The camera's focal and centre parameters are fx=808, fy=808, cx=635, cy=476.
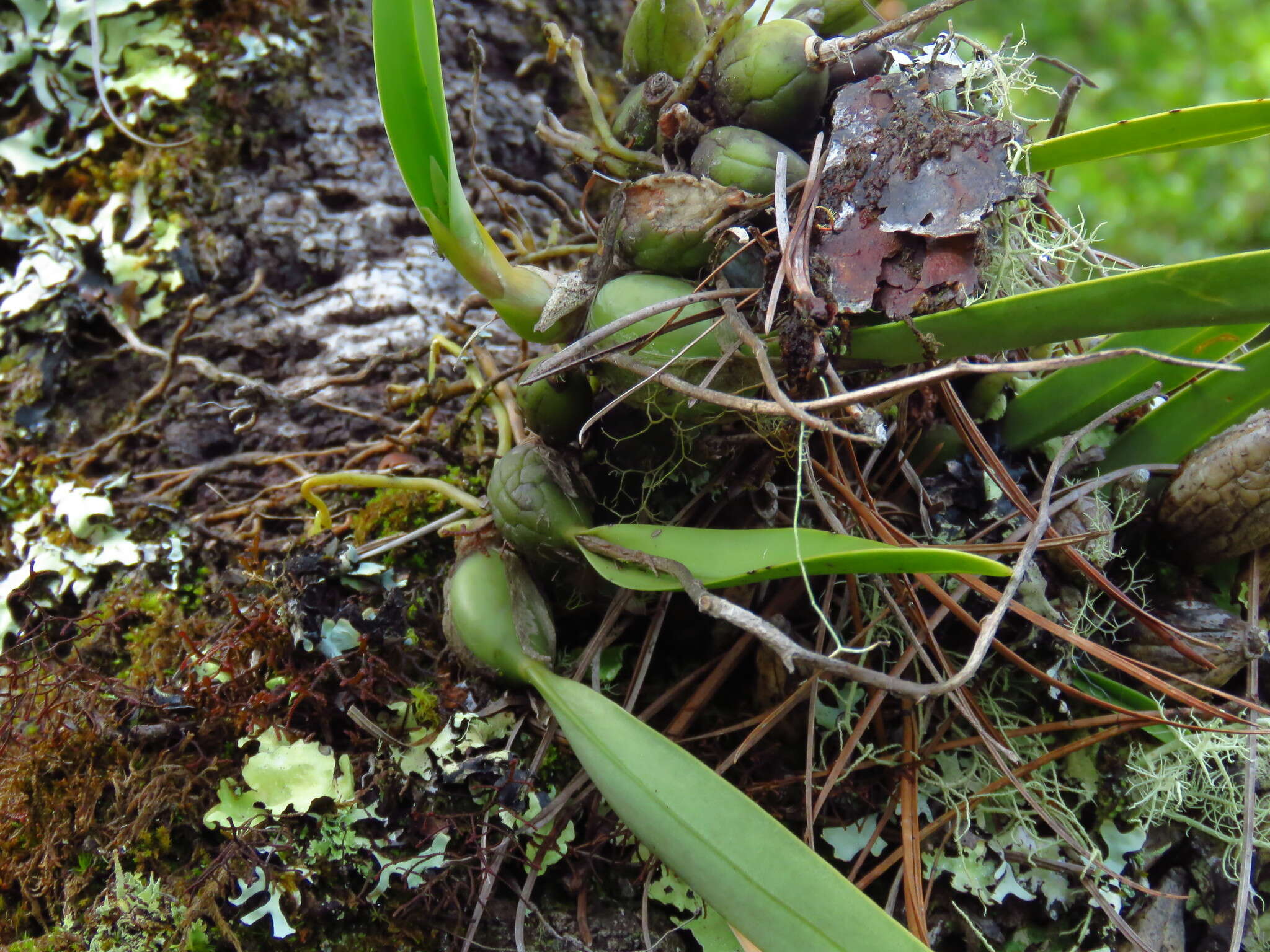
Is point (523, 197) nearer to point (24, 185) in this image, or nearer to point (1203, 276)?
point (24, 185)

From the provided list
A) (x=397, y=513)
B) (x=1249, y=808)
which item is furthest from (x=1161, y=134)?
(x=397, y=513)

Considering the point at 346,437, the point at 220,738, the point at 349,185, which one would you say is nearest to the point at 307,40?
the point at 349,185

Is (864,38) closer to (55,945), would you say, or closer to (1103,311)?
(1103,311)

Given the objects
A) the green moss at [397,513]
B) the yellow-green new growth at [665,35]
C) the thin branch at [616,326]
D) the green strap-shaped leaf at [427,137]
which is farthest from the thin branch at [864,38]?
the green moss at [397,513]

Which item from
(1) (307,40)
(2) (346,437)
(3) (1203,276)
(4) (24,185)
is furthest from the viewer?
(1) (307,40)

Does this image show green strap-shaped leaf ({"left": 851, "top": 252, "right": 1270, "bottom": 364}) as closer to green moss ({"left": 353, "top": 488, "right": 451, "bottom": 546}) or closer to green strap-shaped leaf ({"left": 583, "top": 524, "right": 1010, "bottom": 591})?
green strap-shaped leaf ({"left": 583, "top": 524, "right": 1010, "bottom": 591})

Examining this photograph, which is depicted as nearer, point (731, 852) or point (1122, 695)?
point (731, 852)

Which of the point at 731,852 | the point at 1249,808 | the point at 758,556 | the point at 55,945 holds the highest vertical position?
the point at 758,556
